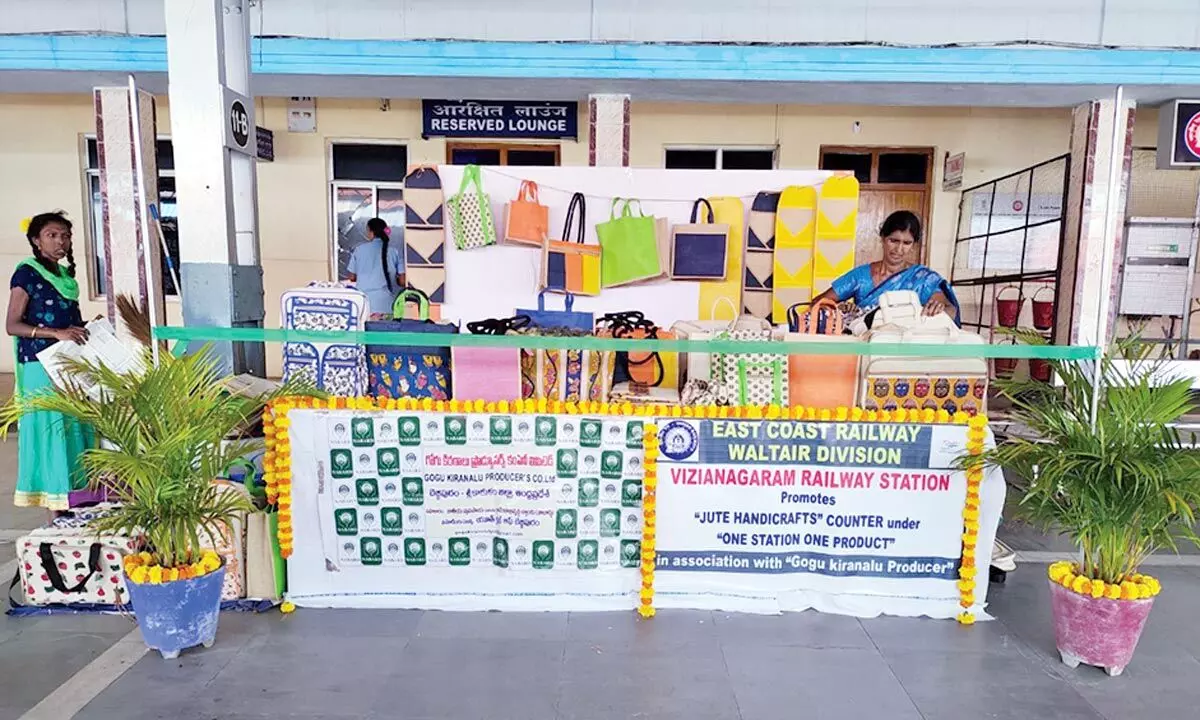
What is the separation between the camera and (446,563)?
2840 mm

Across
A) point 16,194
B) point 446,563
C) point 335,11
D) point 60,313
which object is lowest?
point 446,563

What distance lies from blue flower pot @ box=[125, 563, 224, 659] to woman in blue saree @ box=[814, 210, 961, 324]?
2.95 meters

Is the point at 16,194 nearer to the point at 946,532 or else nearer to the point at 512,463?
the point at 512,463

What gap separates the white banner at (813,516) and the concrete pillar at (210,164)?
2.09m

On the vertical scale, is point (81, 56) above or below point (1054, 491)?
above

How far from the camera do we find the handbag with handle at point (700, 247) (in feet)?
13.9

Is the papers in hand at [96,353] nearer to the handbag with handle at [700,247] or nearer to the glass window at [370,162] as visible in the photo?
the handbag with handle at [700,247]

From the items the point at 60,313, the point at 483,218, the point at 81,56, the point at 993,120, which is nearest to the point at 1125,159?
the point at 993,120

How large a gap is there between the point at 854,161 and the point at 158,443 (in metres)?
6.59

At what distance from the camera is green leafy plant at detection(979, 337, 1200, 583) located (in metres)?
2.27

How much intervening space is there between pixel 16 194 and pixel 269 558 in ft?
21.6

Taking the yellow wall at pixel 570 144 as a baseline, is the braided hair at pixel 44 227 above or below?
below

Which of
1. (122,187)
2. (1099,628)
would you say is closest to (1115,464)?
(1099,628)

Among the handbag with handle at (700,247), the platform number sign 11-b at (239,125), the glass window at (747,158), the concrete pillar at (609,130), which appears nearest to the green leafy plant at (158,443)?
the platform number sign 11-b at (239,125)
